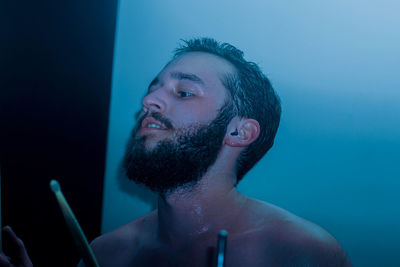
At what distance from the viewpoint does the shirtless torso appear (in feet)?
2.27

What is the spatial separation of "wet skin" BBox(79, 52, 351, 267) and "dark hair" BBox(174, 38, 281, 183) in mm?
19

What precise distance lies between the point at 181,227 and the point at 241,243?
0.57 ft

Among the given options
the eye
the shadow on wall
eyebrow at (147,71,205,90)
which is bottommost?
the shadow on wall

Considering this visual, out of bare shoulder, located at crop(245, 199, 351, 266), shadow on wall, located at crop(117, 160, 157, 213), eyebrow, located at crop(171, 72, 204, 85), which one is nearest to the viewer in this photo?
bare shoulder, located at crop(245, 199, 351, 266)

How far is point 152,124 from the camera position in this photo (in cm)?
77

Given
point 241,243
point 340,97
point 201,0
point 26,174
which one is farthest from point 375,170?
point 26,174

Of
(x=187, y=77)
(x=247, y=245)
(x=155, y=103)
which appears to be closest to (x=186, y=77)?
(x=187, y=77)

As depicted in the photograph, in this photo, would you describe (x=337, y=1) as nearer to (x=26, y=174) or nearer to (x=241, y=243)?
(x=241, y=243)

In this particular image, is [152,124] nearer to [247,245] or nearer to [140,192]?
[140,192]

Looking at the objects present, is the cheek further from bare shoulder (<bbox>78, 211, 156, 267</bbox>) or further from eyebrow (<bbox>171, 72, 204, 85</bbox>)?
bare shoulder (<bbox>78, 211, 156, 267</bbox>)

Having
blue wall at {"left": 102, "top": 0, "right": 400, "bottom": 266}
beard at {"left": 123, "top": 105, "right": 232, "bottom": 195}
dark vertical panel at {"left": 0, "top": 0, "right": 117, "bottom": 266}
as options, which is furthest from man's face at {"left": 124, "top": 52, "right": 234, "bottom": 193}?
dark vertical panel at {"left": 0, "top": 0, "right": 117, "bottom": 266}

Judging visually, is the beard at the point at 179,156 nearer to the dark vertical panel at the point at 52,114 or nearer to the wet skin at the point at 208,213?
the wet skin at the point at 208,213

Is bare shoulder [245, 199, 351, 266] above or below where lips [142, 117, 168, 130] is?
below

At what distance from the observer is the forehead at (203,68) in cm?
79
